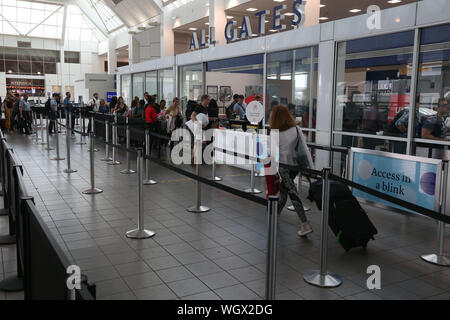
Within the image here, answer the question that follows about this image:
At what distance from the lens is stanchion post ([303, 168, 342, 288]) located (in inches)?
161

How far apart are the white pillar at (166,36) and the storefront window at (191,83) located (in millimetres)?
8610

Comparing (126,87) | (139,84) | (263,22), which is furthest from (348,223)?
(126,87)

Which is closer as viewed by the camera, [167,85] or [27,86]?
[167,85]

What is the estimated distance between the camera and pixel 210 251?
A: 5.05 meters

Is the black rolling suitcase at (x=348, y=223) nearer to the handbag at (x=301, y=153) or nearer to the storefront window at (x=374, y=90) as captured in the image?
the handbag at (x=301, y=153)

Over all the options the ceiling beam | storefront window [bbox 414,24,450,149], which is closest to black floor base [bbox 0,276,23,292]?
storefront window [bbox 414,24,450,149]

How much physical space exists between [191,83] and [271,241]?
12.2 metres

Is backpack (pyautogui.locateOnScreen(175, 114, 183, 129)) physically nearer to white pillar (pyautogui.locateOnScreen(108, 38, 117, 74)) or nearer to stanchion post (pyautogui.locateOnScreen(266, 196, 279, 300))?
stanchion post (pyautogui.locateOnScreen(266, 196, 279, 300))

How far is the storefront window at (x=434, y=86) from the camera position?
256 inches

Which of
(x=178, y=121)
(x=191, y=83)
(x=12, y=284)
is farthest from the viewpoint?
(x=191, y=83)

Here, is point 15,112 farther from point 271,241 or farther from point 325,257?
point 271,241

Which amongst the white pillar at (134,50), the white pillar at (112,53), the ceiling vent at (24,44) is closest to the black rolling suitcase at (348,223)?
the white pillar at (134,50)

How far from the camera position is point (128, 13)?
27656 mm
